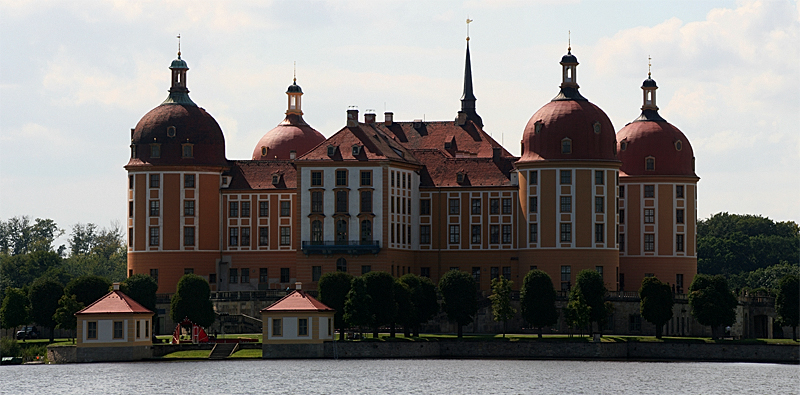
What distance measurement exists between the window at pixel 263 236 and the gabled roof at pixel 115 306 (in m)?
25.5

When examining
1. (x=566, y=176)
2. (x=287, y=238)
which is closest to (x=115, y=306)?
(x=287, y=238)

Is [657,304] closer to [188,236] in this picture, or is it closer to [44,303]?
[188,236]

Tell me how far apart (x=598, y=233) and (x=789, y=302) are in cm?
1856

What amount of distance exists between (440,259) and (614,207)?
1593 cm

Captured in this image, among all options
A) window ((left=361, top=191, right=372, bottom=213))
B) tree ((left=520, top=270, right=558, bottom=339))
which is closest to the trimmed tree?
tree ((left=520, top=270, right=558, bottom=339))

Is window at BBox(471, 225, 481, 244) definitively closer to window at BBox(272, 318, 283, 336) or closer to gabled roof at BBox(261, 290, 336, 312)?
gabled roof at BBox(261, 290, 336, 312)

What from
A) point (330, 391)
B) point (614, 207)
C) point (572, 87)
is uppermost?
point (572, 87)

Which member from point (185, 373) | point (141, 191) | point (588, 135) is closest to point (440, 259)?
point (588, 135)

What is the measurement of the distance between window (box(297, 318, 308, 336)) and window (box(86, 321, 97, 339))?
46.6ft

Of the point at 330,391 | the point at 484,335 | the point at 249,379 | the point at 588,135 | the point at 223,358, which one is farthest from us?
the point at 588,135

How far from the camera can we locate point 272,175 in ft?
471

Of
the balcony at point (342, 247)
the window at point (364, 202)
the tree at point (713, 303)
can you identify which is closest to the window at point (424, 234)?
the balcony at point (342, 247)

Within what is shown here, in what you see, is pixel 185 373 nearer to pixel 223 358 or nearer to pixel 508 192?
pixel 223 358

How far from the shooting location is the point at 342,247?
136 meters
